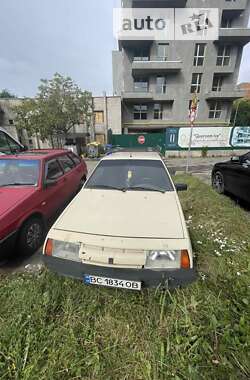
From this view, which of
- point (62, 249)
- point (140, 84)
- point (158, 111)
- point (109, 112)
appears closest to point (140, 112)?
point (158, 111)

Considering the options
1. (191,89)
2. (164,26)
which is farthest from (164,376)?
(164,26)

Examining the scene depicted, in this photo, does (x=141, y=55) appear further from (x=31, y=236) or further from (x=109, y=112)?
(x=31, y=236)

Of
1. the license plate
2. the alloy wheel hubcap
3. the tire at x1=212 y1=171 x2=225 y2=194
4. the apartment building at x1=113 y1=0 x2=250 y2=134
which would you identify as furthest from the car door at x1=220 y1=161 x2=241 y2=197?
the apartment building at x1=113 y1=0 x2=250 y2=134

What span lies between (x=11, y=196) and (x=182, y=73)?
23.7m

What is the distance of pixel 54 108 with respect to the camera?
1577 cm

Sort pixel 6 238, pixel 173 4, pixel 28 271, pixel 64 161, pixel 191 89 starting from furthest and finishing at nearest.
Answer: pixel 191 89
pixel 173 4
pixel 64 161
pixel 28 271
pixel 6 238

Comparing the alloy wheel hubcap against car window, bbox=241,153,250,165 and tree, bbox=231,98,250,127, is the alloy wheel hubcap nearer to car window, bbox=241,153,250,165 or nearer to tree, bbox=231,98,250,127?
car window, bbox=241,153,250,165

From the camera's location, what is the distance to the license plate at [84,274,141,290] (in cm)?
183

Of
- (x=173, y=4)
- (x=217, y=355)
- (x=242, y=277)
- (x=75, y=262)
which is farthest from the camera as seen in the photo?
(x=173, y=4)

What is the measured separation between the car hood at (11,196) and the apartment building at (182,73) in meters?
20.1

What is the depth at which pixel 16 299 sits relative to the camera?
2.15 m

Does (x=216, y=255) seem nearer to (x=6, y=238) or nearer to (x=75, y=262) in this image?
(x=75, y=262)

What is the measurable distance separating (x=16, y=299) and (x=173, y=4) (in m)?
27.6

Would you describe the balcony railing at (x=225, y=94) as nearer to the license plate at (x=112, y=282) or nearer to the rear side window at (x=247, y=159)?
the rear side window at (x=247, y=159)
